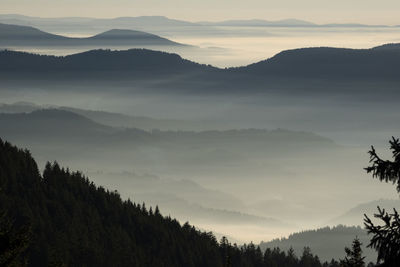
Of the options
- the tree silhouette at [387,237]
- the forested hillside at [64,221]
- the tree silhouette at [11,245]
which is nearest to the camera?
the tree silhouette at [387,237]

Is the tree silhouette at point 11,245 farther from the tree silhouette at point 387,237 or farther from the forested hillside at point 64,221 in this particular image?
the forested hillside at point 64,221

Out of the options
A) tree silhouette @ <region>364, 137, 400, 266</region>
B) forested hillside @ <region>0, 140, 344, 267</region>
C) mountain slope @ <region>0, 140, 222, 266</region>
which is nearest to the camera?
tree silhouette @ <region>364, 137, 400, 266</region>

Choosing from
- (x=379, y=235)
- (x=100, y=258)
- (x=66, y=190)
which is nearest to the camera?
(x=379, y=235)

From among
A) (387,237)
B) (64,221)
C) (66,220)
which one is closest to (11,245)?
(387,237)

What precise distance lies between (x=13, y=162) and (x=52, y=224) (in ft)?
53.2

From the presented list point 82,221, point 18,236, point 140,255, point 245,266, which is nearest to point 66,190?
point 82,221

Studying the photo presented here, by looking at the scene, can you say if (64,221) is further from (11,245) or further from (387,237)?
(387,237)

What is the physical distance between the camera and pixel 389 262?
1720 centimetres

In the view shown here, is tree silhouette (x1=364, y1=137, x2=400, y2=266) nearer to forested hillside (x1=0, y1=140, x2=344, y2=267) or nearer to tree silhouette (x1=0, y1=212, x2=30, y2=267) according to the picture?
tree silhouette (x1=0, y1=212, x2=30, y2=267)

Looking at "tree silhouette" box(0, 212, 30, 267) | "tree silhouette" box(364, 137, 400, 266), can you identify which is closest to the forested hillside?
"tree silhouette" box(0, 212, 30, 267)

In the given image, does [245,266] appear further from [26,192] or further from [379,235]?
[379,235]

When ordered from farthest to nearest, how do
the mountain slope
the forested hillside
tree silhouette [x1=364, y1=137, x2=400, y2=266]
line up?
1. the mountain slope
2. the forested hillside
3. tree silhouette [x1=364, y1=137, x2=400, y2=266]

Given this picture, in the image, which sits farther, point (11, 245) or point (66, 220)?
point (66, 220)

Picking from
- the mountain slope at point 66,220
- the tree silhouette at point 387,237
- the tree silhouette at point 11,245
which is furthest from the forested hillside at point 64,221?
the tree silhouette at point 387,237
